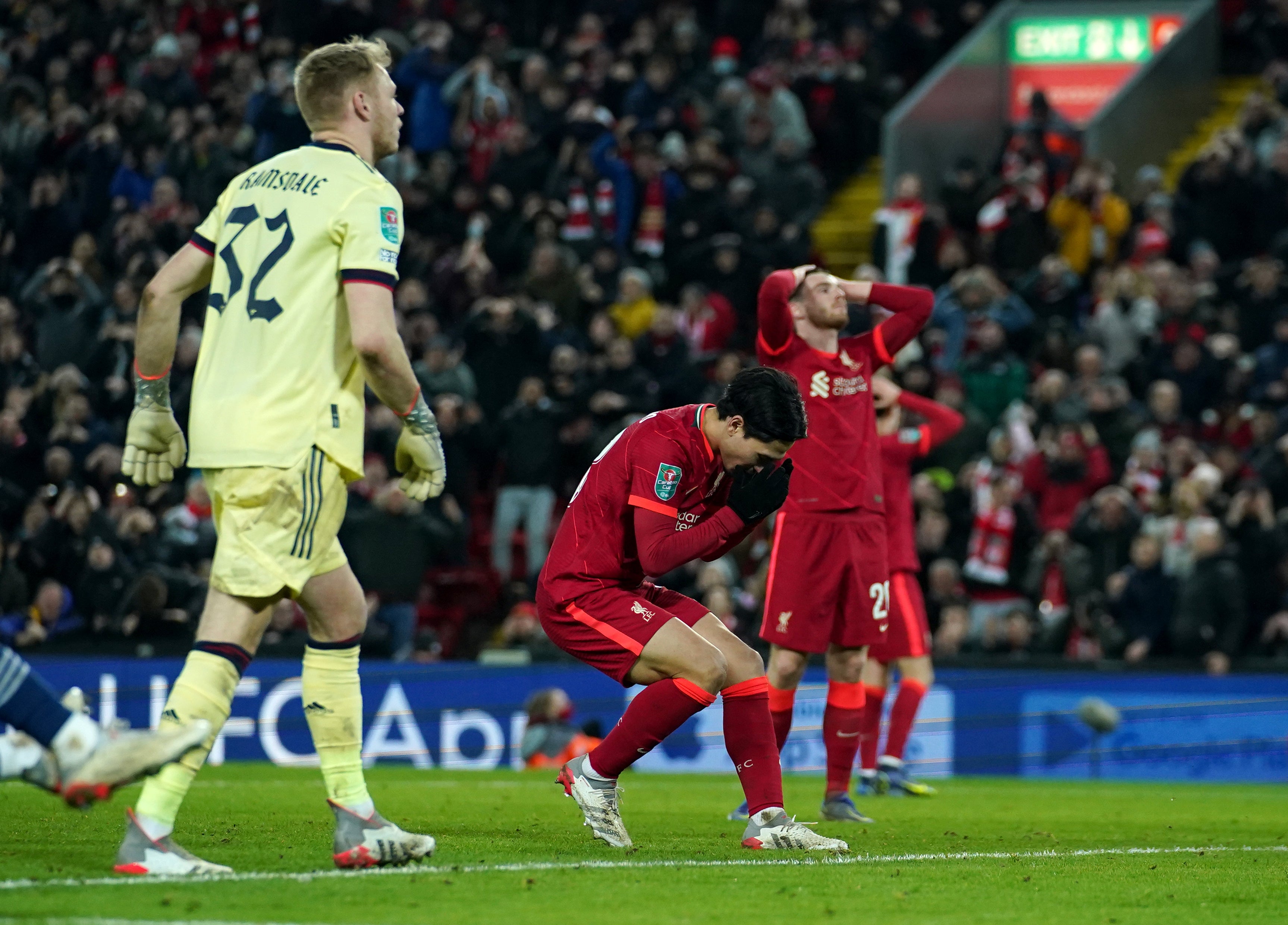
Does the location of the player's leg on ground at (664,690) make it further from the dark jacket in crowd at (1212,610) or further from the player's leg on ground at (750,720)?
the dark jacket in crowd at (1212,610)

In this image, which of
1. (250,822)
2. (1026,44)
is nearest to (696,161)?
(1026,44)

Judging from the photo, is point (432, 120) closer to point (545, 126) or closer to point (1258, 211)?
point (545, 126)

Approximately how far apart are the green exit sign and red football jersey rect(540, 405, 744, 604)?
17.0 metres

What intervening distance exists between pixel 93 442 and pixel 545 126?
641cm

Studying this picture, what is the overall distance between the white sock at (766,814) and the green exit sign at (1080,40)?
1737 centimetres

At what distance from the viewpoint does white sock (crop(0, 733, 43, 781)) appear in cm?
530

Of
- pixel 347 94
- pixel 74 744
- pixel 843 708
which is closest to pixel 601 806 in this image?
pixel 74 744

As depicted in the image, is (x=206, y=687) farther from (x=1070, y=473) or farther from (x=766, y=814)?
(x=1070, y=473)

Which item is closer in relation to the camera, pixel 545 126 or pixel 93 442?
pixel 93 442

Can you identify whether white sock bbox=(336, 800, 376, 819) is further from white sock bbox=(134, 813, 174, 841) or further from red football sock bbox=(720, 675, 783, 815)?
red football sock bbox=(720, 675, 783, 815)

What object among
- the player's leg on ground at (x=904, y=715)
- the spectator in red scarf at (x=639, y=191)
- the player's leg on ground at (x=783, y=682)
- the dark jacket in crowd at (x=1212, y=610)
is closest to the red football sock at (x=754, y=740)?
the player's leg on ground at (x=783, y=682)

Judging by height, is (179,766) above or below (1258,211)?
below

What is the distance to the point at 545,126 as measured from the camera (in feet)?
70.1

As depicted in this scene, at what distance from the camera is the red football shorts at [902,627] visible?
11930mm
